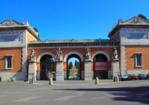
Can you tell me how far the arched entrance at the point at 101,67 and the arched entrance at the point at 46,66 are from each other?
785cm

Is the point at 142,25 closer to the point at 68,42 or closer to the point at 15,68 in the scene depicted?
the point at 68,42

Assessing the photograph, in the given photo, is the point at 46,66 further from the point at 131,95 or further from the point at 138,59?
the point at 131,95

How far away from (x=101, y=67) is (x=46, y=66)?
1108 cm

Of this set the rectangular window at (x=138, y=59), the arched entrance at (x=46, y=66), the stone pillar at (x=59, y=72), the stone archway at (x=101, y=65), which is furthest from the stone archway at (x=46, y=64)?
the rectangular window at (x=138, y=59)

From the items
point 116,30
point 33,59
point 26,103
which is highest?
point 116,30

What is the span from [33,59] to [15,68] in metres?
3.78

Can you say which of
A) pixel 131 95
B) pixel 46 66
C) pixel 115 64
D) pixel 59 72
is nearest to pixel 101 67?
pixel 115 64

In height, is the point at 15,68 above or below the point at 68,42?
below

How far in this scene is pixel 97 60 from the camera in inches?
2707

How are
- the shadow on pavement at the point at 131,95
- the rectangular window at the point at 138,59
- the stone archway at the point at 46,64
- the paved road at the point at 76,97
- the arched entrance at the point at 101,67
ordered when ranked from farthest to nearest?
the stone archway at the point at 46,64, the rectangular window at the point at 138,59, the arched entrance at the point at 101,67, the shadow on pavement at the point at 131,95, the paved road at the point at 76,97

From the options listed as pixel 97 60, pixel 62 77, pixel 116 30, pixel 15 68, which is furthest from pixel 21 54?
pixel 116 30

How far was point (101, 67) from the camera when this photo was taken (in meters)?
67.6

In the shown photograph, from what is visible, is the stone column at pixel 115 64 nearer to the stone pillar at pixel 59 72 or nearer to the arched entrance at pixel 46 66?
the stone pillar at pixel 59 72

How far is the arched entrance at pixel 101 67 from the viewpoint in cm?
6762
